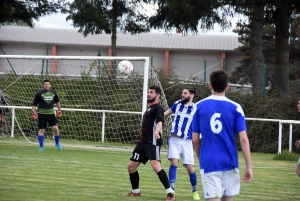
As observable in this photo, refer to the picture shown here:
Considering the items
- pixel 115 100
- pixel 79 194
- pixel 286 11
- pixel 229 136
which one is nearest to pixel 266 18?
pixel 286 11

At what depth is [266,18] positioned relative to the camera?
73.4 ft

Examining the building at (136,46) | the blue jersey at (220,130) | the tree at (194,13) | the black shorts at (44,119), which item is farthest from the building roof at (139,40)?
the blue jersey at (220,130)

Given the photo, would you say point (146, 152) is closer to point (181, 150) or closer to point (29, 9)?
point (181, 150)

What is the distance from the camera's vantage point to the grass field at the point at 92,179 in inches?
357

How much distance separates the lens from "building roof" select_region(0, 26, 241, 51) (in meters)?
34.6

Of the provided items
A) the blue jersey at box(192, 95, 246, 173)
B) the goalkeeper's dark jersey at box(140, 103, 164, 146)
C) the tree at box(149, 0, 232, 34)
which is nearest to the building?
the tree at box(149, 0, 232, 34)

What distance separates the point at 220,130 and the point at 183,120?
3.95 metres

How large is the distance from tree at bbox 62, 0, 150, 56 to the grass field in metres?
7.70

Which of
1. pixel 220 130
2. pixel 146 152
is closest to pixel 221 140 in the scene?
pixel 220 130

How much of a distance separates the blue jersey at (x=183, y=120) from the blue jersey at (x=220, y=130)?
3.77 metres

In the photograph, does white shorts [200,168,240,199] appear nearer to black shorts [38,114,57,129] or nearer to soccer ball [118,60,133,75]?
black shorts [38,114,57,129]

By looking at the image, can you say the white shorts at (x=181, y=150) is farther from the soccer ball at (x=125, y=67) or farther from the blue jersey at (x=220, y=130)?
the soccer ball at (x=125, y=67)

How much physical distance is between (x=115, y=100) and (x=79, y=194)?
1133 cm

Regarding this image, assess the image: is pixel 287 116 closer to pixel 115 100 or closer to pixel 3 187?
pixel 115 100
